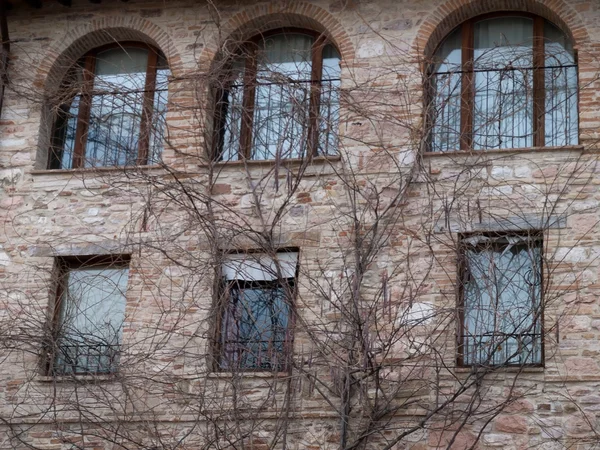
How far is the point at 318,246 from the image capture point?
1280 cm

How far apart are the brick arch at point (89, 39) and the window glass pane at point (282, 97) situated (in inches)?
41.1

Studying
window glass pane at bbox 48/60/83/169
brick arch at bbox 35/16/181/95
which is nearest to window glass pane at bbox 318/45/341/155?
brick arch at bbox 35/16/181/95

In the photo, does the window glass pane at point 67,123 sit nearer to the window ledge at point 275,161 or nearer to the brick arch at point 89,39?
the brick arch at point 89,39

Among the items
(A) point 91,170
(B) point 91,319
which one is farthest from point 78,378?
(A) point 91,170

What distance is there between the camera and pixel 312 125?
13.2 meters

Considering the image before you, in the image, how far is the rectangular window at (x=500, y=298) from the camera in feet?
39.5

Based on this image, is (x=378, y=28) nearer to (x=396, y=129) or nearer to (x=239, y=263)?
(x=396, y=129)

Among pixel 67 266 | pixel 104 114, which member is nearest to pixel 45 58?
pixel 104 114

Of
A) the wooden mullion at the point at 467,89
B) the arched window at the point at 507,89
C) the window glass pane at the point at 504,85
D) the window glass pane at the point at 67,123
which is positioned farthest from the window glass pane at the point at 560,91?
the window glass pane at the point at 67,123

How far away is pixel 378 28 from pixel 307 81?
0.84 meters

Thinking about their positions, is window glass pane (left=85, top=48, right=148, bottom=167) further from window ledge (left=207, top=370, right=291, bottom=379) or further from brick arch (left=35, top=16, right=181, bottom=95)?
window ledge (left=207, top=370, right=291, bottom=379)

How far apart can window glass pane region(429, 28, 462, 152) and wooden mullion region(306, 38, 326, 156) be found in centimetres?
107

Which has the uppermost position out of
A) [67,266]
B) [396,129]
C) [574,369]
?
[396,129]

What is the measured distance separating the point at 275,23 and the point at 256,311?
302 cm
